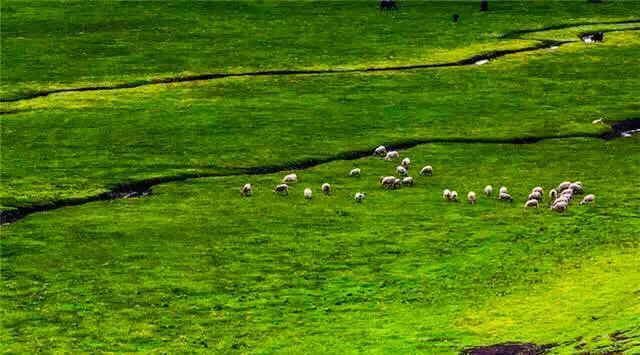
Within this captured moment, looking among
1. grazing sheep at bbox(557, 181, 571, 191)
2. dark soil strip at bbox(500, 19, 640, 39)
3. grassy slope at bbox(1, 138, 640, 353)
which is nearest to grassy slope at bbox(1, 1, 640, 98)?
dark soil strip at bbox(500, 19, 640, 39)

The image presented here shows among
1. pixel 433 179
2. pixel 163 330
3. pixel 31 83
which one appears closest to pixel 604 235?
pixel 433 179

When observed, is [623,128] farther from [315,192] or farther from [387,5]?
[387,5]

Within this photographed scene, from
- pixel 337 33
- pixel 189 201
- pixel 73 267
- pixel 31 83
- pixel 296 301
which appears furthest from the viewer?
pixel 337 33

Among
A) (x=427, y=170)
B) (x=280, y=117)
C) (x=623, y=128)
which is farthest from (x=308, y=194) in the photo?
(x=623, y=128)

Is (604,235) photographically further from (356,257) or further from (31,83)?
(31,83)

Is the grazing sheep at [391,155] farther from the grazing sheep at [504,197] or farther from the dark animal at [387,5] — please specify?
the dark animal at [387,5]

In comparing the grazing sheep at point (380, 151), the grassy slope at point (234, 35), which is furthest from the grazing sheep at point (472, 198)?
the grassy slope at point (234, 35)
